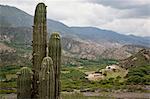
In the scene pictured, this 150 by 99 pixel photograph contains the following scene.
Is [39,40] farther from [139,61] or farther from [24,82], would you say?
[139,61]

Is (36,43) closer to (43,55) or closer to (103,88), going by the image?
(43,55)

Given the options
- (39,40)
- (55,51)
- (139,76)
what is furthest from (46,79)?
(139,76)

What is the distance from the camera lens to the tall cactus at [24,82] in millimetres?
20688

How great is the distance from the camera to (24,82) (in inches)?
818

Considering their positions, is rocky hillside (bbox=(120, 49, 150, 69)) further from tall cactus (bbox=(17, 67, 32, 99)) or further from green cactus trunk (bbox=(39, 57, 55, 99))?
green cactus trunk (bbox=(39, 57, 55, 99))

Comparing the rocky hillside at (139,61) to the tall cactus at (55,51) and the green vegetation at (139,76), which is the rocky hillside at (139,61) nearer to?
the green vegetation at (139,76)

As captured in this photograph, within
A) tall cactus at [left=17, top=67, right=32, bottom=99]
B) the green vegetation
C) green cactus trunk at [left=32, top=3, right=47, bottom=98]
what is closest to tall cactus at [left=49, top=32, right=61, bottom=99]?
green cactus trunk at [left=32, top=3, right=47, bottom=98]

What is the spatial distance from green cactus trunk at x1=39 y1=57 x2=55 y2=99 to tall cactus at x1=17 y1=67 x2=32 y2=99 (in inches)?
42.3

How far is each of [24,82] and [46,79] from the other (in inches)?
64.4

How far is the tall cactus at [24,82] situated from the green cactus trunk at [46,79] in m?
1.08

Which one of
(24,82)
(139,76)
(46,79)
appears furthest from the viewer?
(139,76)

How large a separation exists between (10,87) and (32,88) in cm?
6790

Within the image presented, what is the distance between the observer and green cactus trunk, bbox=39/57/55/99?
19.7 meters

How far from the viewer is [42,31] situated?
21.5m
